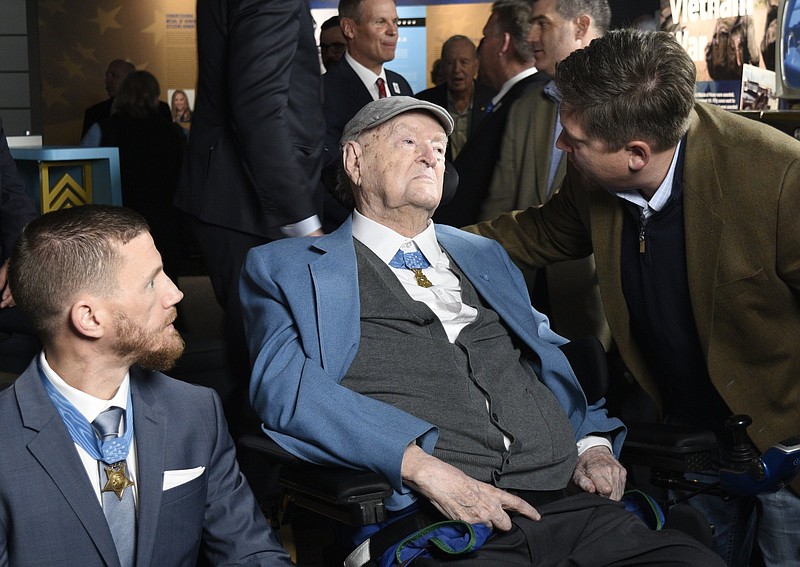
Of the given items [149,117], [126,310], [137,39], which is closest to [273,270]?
[126,310]

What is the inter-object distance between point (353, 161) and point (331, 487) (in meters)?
0.92

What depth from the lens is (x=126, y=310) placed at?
176 cm

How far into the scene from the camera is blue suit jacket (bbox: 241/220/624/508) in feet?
6.68

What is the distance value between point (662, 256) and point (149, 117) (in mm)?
3776

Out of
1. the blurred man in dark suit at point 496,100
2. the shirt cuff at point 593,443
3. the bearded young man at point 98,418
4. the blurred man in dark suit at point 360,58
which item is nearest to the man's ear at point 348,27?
the blurred man in dark suit at point 360,58

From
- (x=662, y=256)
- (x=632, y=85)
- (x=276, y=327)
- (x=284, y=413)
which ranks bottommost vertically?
(x=284, y=413)

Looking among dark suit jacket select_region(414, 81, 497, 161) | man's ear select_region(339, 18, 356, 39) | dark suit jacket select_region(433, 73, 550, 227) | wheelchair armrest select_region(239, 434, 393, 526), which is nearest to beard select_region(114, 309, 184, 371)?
wheelchair armrest select_region(239, 434, 393, 526)

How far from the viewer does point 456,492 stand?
196cm

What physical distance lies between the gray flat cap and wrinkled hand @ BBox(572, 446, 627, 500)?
91cm

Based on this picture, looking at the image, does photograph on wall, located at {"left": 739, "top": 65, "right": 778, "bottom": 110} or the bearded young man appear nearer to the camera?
the bearded young man

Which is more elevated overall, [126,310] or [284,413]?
[126,310]

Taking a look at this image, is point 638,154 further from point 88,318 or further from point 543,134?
point 88,318

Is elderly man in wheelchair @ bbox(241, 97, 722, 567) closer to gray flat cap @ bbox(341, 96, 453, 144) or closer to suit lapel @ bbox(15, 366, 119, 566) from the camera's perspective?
gray flat cap @ bbox(341, 96, 453, 144)

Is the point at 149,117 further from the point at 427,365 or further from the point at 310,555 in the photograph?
the point at 427,365
